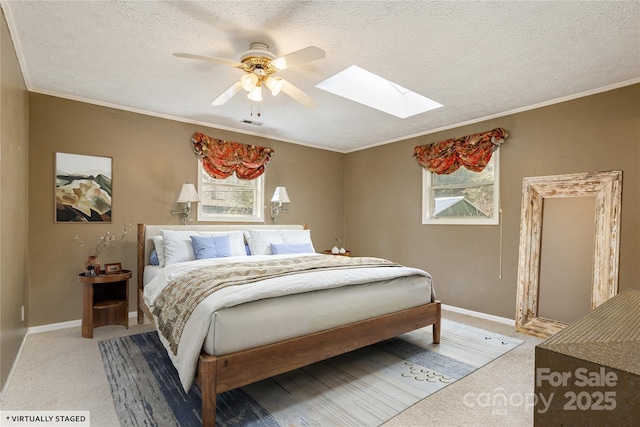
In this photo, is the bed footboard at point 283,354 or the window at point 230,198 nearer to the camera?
the bed footboard at point 283,354

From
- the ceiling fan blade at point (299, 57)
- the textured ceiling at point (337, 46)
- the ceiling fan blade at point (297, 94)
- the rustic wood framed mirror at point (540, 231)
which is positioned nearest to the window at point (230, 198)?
the textured ceiling at point (337, 46)

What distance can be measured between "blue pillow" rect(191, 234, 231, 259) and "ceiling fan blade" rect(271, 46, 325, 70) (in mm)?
2193

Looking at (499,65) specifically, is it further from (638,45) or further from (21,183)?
(21,183)

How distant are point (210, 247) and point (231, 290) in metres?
1.73

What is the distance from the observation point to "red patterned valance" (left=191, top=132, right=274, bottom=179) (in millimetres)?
4508

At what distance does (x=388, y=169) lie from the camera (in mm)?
5449

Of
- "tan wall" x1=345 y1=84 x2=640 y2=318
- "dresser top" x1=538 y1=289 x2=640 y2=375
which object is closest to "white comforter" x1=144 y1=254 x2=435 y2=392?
"tan wall" x1=345 y1=84 x2=640 y2=318

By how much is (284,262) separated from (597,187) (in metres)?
3.26

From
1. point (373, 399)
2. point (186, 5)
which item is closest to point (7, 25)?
point (186, 5)

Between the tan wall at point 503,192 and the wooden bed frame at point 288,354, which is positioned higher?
the tan wall at point 503,192

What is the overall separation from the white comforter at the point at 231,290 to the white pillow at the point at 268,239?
1.20 m

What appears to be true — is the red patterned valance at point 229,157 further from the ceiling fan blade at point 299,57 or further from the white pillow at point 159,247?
the ceiling fan blade at point 299,57

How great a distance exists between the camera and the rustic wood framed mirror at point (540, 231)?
3.21 m

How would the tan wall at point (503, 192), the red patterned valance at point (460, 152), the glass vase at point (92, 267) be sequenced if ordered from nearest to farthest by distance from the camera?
the tan wall at point (503, 192)
the glass vase at point (92, 267)
the red patterned valance at point (460, 152)
